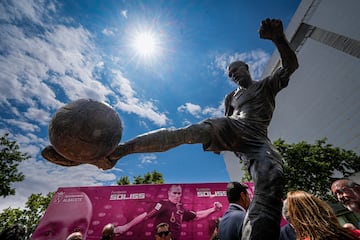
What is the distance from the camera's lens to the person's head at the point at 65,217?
826 centimetres

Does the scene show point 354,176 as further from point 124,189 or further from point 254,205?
point 254,205

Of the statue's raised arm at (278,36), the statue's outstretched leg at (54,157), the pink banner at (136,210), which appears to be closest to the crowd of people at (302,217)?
the statue's raised arm at (278,36)

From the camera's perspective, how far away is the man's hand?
2.18m

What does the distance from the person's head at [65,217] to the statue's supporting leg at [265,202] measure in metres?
8.98

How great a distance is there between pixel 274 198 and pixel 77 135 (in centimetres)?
181

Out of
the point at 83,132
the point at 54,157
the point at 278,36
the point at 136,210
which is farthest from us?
the point at 136,210

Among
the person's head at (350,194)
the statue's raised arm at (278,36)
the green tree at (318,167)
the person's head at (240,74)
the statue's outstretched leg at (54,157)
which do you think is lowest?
the person's head at (350,194)

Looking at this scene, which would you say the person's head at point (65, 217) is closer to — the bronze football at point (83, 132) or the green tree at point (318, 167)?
the bronze football at point (83, 132)

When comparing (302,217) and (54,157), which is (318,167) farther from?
(54,157)

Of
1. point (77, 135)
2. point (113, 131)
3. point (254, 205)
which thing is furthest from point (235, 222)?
point (77, 135)

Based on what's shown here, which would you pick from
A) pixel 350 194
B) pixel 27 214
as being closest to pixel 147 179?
pixel 27 214

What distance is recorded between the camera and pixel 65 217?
8609 mm

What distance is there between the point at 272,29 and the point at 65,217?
1054 centimetres

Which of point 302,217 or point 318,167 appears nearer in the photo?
point 302,217
